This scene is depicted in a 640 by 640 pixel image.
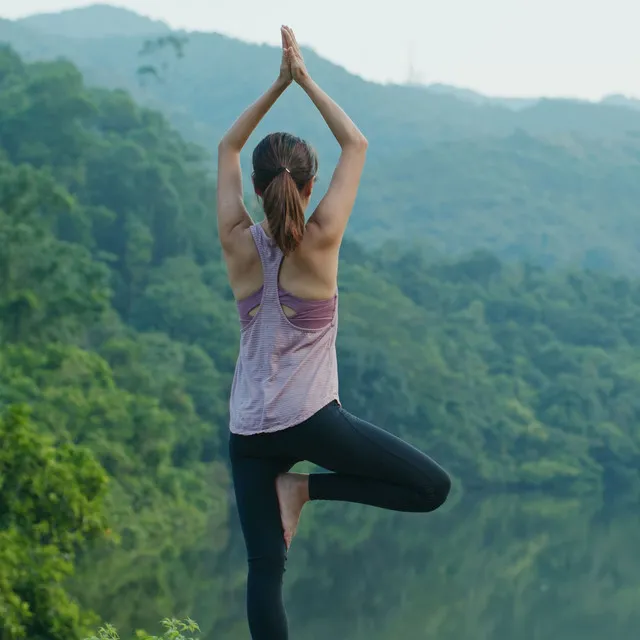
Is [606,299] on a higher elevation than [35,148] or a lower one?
lower

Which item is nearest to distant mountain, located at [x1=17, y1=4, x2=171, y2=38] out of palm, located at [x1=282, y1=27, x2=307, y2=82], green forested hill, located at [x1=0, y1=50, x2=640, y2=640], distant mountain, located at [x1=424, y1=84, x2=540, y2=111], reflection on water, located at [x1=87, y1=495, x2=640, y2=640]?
distant mountain, located at [x1=424, y1=84, x2=540, y2=111]

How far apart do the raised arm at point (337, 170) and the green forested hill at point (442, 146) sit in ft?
120

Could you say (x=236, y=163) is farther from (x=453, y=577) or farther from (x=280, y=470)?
(x=453, y=577)

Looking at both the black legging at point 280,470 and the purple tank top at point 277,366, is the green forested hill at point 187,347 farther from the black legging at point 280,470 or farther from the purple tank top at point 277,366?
the purple tank top at point 277,366

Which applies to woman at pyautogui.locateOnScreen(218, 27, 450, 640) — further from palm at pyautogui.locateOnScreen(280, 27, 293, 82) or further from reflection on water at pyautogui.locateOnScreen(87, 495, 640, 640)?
reflection on water at pyautogui.locateOnScreen(87, 495, 640, 640)

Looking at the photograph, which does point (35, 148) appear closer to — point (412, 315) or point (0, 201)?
point (0, 201)

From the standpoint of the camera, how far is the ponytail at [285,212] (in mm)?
2240

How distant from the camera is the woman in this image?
89.2 inches

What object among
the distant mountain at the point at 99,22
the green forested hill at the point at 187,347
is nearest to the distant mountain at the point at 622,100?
the distant mountain at the point at 99,22

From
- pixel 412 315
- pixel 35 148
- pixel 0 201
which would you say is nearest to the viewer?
pixel 0 201

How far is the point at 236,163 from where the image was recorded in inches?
96.2

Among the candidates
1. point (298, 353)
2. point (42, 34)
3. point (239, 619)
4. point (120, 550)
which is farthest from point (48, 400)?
point (42, 34)

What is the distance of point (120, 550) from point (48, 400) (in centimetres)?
226

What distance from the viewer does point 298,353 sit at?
228 cm
